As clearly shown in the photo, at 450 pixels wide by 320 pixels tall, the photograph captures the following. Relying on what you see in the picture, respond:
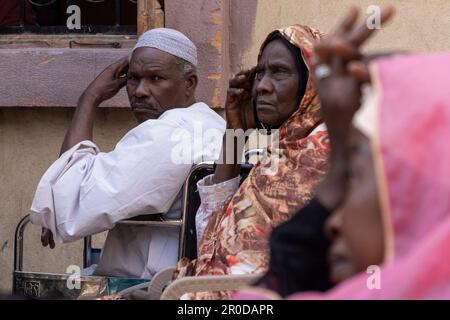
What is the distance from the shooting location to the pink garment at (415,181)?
160 cm

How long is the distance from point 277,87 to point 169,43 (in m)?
0.94

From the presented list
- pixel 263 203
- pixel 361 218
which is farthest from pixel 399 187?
pixel 263 203

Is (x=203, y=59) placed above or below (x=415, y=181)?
above

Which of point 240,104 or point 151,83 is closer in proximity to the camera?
point 240,104

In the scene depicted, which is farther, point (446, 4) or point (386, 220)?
point (446, 4)

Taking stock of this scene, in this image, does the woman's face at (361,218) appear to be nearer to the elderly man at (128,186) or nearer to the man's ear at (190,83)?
the elderly man at (128,186)

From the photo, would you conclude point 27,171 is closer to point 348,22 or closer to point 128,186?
point 128,186

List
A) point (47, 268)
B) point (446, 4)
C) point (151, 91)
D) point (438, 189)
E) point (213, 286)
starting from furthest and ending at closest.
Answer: point (47, 268)
point (446, 4)
point (151, 91)
point (213, 286)
point (438, 189)

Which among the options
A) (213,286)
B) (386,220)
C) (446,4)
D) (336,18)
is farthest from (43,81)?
(386,220)

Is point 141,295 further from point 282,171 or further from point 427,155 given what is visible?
point 427,155

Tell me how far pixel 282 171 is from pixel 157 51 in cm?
121

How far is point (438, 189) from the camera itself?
1.60 metres

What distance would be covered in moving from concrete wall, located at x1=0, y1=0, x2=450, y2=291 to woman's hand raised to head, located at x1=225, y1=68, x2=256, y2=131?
1.28 meters

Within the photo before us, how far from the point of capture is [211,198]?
12.5ft
